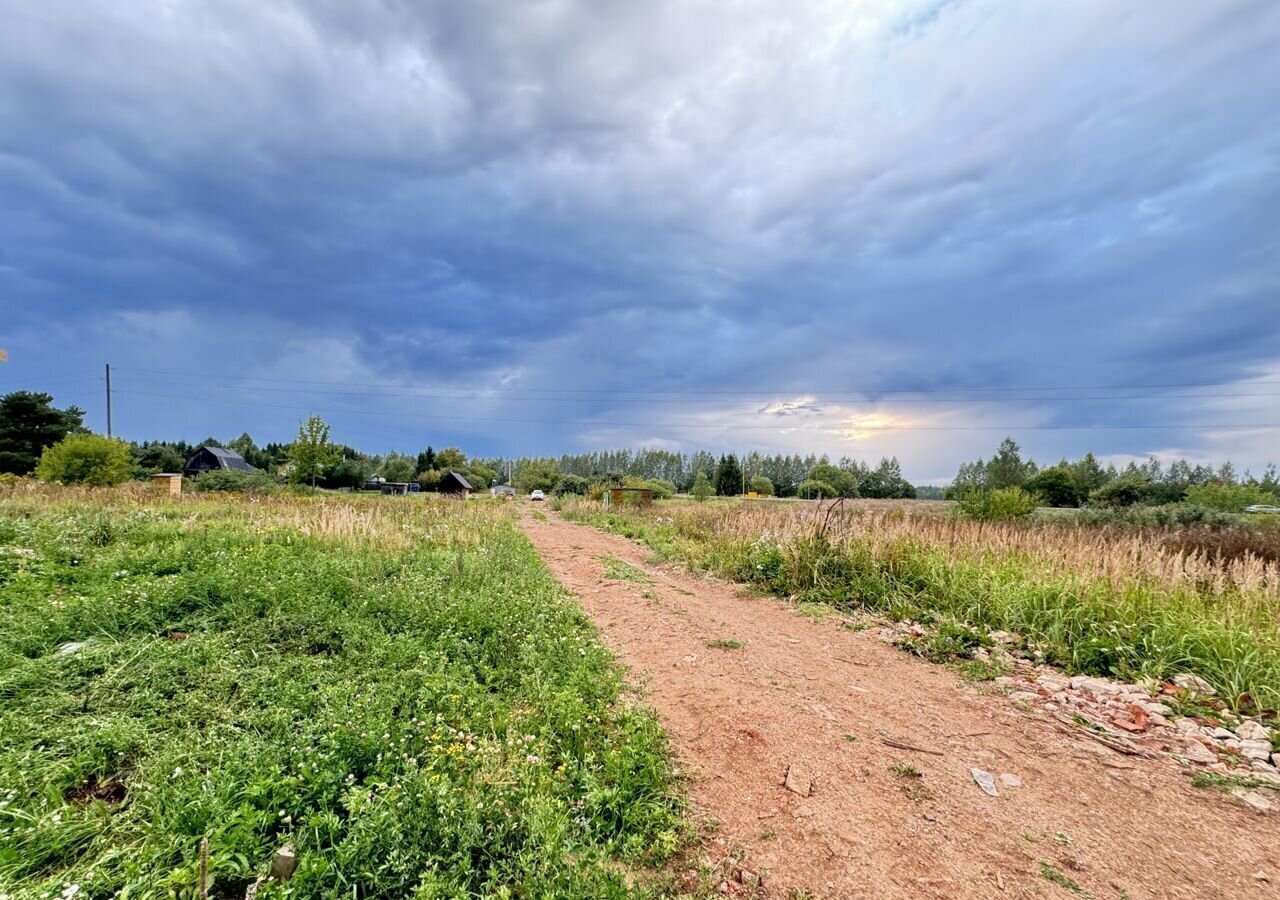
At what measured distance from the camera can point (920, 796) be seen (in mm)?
2873

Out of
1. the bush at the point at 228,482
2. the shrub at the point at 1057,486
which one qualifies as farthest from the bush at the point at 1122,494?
the bush at the point at 228,482

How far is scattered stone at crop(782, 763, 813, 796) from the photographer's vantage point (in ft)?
9.46

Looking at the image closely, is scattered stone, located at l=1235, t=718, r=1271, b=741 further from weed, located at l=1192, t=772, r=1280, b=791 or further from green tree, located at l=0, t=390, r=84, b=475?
green tree, located at l=0, t=390, r=84, b=475

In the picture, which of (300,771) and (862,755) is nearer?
(300,771)

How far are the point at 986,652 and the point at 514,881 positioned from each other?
17.9ft

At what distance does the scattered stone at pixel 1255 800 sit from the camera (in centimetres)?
290

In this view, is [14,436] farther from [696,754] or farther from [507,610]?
[696,754]

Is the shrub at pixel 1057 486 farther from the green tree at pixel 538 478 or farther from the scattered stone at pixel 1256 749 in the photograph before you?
the green tree at pixel 538 478

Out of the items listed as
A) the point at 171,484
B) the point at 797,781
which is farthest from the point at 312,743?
the point at 171,484

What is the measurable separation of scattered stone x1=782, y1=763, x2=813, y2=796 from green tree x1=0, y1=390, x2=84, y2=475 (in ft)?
182

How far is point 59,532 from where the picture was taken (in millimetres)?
7652

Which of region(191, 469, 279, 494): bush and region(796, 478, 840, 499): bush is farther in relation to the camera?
region(796, 478, 840, 499): bush

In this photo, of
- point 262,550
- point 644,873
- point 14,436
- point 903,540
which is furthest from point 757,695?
point 14,436

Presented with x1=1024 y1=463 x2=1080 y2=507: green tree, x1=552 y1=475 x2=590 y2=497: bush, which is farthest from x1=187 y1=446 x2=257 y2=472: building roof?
x1=1024 y1=463 x2=1080 y2=507: green tree
